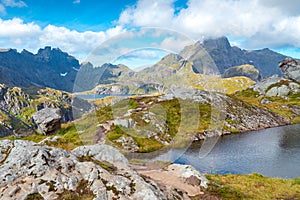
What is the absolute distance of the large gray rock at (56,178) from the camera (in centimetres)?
2128

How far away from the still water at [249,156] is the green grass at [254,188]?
9.73 meters

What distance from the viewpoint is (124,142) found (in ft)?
220

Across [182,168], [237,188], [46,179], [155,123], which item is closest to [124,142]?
[155,123]

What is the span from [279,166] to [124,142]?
39.6 metres

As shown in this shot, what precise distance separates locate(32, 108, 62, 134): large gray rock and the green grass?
2157 inches

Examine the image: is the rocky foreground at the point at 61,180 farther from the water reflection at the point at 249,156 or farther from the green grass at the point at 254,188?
the water reflection at the point at 249,156

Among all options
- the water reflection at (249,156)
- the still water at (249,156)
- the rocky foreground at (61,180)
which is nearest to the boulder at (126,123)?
the water reflection at (249,156)

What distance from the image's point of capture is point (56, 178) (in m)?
22.9

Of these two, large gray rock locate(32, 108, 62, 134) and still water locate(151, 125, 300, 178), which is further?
large gray rock locate(32, 108, 62, 134)

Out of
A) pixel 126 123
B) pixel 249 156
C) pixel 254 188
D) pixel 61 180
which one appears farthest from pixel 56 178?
pixel 249 156

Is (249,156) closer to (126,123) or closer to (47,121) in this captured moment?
(126,123)

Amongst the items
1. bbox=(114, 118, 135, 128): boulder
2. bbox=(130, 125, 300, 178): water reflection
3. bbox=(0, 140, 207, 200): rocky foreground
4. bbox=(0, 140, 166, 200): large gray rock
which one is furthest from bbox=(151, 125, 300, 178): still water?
bbox=(0, 140, 166, 200): large gray rock

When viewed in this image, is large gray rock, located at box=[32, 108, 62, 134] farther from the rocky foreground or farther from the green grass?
the green grass

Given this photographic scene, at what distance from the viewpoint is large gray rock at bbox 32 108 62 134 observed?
71688mm
